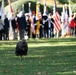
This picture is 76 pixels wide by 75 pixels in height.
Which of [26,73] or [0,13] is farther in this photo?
[0,13]

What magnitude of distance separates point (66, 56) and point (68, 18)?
29777mm

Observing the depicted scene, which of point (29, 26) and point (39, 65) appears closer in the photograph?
point (39, 65)

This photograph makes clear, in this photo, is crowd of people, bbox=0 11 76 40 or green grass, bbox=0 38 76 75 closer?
green grass, bbox=0 38 76 75

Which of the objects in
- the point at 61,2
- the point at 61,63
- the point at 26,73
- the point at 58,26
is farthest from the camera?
the point at 61,2

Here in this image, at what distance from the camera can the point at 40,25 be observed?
49438 millimetres

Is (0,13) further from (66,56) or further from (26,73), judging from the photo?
(26,73)

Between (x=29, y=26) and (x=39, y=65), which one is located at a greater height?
(x=39, y=65)

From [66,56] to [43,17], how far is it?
78.0 feet

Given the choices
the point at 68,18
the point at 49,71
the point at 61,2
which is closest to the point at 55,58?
the point at 49,71

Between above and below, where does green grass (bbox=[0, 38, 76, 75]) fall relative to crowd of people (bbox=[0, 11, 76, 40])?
above

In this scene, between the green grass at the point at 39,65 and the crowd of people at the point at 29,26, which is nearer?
the green grass at the point at 39,65

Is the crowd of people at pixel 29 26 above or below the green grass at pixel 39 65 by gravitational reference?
below

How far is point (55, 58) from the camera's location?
2550cm

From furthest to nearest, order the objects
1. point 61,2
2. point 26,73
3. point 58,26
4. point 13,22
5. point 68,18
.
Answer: point 61,2
point 68,18
point 58,26
point 13,22
point 26,73
